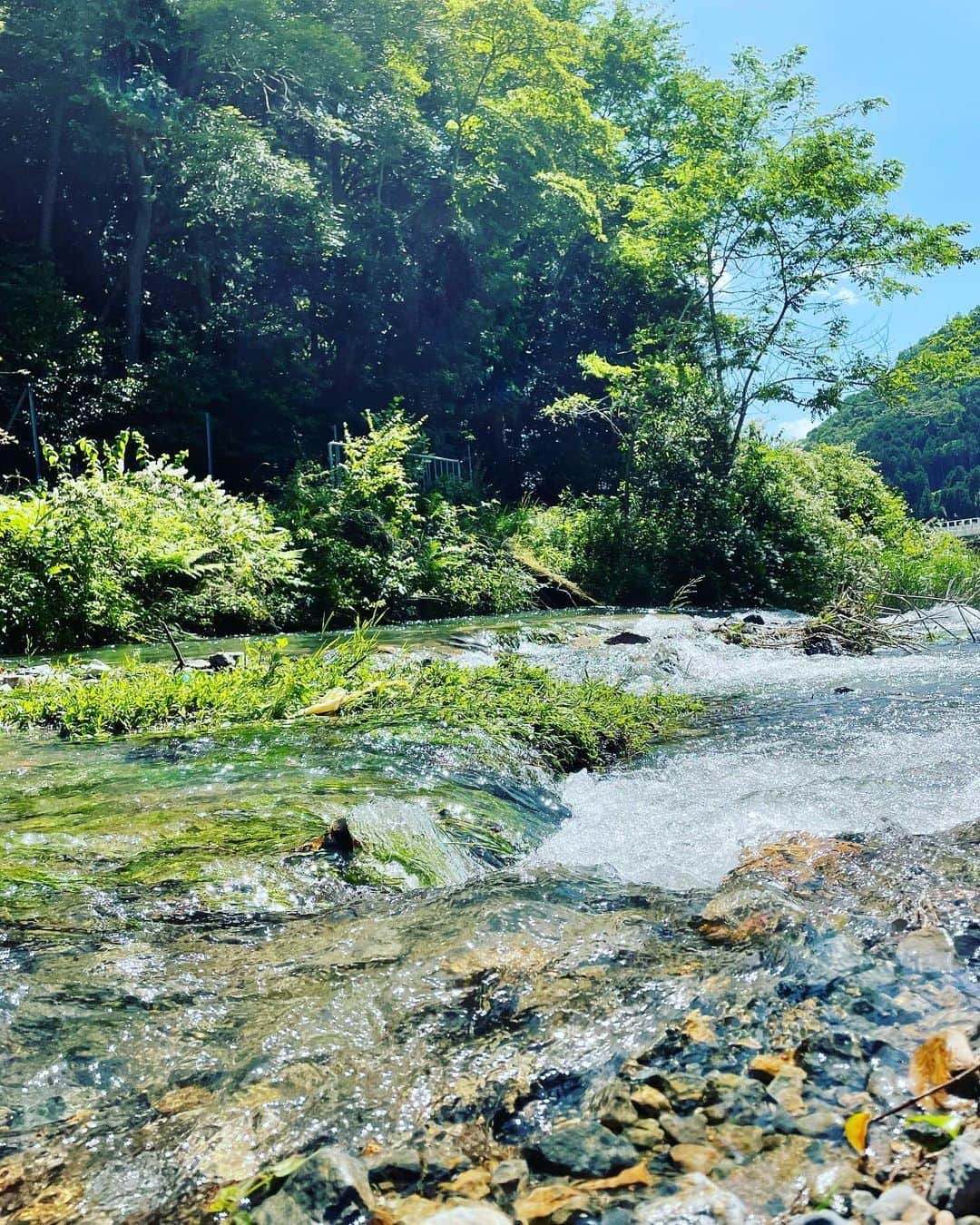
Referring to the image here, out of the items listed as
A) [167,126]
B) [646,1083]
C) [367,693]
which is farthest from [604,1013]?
[167,126]

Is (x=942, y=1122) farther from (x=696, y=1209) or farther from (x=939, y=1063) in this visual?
(x=696, y=1209)

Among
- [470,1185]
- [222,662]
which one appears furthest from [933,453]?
[470,1185]

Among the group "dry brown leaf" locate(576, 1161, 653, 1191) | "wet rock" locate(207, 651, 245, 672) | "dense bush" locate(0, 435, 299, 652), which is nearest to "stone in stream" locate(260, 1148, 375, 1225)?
"dry brown leaf" locate(576, 1161, 653, 1191)

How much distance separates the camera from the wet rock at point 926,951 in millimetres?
2465

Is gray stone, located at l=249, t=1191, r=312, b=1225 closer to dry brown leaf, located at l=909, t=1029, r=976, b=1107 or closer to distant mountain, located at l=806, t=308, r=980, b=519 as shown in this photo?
→ dry brown leaf, located at l=909, t=1029, r=976, b=1107

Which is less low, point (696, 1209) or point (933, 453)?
point (933, 453)

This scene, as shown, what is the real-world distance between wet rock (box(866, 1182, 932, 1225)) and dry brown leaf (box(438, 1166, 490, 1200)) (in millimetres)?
665

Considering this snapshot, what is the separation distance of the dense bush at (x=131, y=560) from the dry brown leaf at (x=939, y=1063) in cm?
892

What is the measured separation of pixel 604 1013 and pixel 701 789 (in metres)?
2.62

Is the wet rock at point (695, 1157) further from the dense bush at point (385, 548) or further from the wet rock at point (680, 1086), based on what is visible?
the dense bush at point (385, 548)

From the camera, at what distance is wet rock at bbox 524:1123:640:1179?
175 cm

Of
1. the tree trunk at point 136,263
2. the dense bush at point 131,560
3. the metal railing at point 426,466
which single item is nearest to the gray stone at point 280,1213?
the dense bush at point 131,560

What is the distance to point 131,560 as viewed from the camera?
33.8 ft

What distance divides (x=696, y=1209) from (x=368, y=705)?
4736mm
